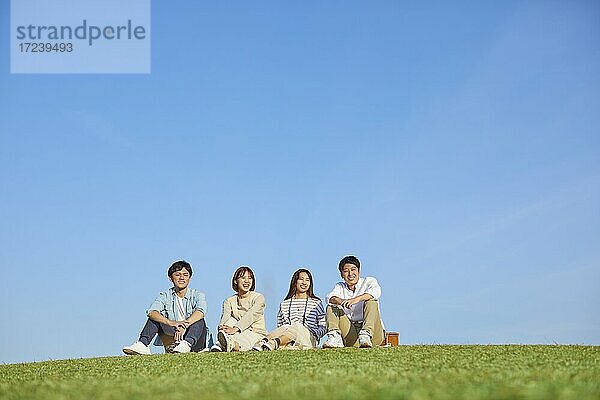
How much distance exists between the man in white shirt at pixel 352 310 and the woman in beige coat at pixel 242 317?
114 cm

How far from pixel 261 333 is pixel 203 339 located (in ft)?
2.97

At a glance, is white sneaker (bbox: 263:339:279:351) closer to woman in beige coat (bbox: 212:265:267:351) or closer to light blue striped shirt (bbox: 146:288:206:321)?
woman in beige coat (bbox: 212:265:267:351)

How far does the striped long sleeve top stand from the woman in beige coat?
0.40 metres

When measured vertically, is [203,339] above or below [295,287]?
below

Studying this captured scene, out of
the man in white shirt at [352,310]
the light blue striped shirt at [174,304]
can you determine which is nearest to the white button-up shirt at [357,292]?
the man in white shirt at [352,310]

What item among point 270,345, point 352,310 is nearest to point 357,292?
point 352,310

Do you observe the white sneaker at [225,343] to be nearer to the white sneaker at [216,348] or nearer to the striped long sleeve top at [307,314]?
the white sneaker at [216,348]

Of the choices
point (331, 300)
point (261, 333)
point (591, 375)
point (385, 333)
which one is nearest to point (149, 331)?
point (261, 333)

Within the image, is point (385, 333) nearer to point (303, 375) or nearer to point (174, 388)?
point (303, 375)

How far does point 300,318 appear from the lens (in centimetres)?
1186

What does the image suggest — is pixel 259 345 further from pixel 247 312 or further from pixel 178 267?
pixel 178 267

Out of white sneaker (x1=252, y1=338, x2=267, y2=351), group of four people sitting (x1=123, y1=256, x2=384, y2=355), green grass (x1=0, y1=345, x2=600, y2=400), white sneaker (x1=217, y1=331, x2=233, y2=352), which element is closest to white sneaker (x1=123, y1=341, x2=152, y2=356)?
group of four people sitting (x1=123, y1=256, x2=384, y2=355)

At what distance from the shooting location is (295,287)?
470 inches

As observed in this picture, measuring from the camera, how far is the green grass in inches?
213
